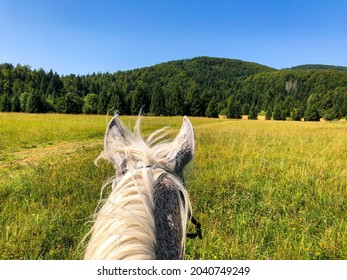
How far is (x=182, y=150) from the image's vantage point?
1.20 metres

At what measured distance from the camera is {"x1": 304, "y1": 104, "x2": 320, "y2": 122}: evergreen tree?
33.4 meters

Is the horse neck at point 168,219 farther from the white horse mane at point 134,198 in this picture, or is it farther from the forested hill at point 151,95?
the forested hill at point 151,95

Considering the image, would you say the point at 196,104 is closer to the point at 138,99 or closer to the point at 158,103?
the point at 158,103

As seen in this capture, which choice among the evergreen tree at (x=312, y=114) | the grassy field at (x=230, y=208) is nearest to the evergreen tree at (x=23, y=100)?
the grassy field at (x=230, y=208)

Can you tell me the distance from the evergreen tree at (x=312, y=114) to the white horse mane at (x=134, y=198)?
35.2 metres

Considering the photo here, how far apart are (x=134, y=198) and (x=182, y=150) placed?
0.31 metres

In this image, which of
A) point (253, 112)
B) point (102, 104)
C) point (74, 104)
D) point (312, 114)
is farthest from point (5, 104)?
point (312, 114)

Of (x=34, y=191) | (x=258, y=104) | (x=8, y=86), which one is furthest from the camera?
(x=258, y=104)

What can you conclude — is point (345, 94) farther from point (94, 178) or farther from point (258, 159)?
point (94, 178)

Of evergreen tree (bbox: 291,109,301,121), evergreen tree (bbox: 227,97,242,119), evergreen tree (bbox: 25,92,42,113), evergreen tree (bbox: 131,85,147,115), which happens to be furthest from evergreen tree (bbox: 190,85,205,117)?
evergreen tree (bbox: 291,109,301,121)
